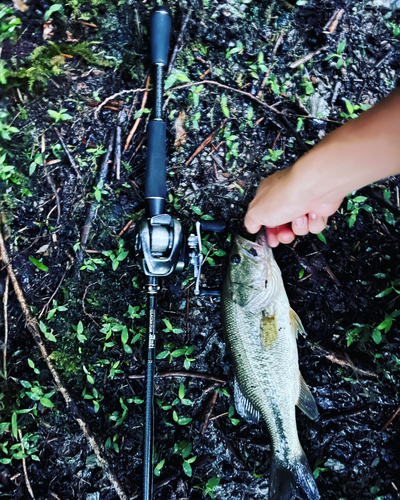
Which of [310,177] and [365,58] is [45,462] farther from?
[365,58]

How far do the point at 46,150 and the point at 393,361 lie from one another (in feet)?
11.5

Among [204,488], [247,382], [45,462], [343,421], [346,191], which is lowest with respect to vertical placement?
[204,488]

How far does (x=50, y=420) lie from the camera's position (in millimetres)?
3115

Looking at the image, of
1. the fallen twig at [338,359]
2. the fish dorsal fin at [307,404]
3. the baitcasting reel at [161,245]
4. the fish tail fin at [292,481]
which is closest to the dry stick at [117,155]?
the baitcasting reel at [161,245]

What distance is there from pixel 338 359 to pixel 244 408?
881mm

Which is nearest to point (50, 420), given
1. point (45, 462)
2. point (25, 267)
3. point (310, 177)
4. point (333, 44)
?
point (45, 462)

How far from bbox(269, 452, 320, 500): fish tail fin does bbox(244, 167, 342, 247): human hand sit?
1.67m

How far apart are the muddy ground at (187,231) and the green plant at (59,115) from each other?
13 mm

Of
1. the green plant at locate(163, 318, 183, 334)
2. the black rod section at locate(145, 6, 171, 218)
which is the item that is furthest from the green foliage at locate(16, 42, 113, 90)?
the green plant at locate(163, 318, 183, 334)

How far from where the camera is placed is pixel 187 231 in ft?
10.5

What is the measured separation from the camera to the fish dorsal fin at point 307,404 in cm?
285

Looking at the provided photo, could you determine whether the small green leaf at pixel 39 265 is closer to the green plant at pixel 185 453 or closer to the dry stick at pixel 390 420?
the green plant at pixel 185 453

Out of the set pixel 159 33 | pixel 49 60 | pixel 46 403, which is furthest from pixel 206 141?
pixel 46 403

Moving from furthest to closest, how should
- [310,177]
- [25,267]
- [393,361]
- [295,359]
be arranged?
1. [25,267]
2. [393,361]
3. [295,359]
4. [310,177]
